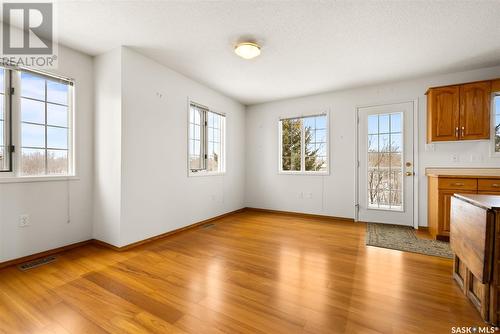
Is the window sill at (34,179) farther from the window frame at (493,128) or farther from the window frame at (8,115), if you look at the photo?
the window frame at (493,128)

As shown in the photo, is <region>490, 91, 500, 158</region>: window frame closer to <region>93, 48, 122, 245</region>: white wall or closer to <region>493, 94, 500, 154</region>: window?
<region>493, 94, 500, 154</region>: window

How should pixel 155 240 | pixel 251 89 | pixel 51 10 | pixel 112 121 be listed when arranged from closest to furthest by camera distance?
pixel 51 10 < pixel 112 121 < pixel 155 240 < pixel 251 89

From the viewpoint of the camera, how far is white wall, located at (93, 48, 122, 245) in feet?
9.53

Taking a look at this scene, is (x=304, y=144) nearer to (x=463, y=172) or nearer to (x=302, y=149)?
(x=302, y=149)

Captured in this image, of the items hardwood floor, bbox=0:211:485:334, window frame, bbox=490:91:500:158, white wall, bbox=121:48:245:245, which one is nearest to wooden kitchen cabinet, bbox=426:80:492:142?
window frame, bbox=490:91:500:158

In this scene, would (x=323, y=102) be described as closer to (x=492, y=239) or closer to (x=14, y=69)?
(x=492, y=239)

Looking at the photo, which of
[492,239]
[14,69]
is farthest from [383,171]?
[14,69]

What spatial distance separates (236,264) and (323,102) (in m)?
3.69

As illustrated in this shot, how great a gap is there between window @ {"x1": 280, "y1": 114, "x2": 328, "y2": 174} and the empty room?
66 millimetres

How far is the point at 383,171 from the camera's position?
4203 mm

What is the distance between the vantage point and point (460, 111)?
343 centimetres

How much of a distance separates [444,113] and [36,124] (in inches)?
223

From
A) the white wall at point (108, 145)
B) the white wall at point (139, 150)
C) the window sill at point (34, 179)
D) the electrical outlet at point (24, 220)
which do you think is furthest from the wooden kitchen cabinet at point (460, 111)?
the electrical outlet at point (24, 220)

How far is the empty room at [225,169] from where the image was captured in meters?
1.76
